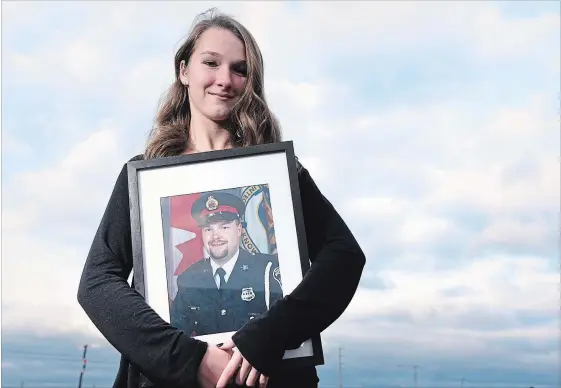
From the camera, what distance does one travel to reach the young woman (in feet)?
8.41

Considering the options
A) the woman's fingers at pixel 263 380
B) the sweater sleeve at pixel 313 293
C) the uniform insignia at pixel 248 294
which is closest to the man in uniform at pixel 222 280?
the uniform insignia at pixel 248 294

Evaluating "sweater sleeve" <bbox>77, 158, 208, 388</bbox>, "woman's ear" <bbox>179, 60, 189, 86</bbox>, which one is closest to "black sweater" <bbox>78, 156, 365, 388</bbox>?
"sweater sleeve" <bbox>77, 158, 208, 388</bbox>

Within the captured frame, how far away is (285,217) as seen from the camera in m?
2.81

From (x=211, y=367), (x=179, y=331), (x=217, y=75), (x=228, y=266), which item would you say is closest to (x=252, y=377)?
(x=211, y=367)

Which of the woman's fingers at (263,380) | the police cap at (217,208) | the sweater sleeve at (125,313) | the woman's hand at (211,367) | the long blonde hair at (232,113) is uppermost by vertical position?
the long blonde hair at (232,113)

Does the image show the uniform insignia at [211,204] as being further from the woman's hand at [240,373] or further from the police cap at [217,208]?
the woman's hand at [240,373]

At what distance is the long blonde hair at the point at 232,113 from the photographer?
3.12 m

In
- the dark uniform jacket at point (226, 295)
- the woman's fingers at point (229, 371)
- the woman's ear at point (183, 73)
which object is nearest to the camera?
the woman's fingers at point (229, 371)

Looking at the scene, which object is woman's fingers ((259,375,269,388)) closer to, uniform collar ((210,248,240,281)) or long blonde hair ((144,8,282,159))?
uniform collar ((210,248,240,281))

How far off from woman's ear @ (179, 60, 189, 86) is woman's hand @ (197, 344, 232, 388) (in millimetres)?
1352

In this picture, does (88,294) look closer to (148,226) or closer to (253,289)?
(148,226)

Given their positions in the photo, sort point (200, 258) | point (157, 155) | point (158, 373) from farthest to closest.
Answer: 1. point (157, 155)
2. point (200, 258)
3. point (158, 373)

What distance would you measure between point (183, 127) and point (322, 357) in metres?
1.26

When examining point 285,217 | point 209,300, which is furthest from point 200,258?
point 285,217
